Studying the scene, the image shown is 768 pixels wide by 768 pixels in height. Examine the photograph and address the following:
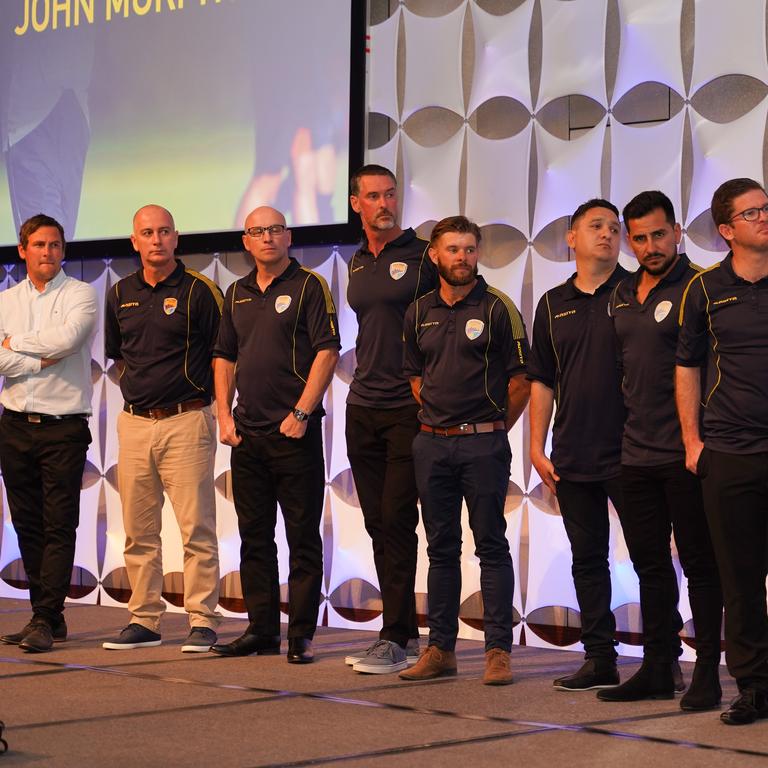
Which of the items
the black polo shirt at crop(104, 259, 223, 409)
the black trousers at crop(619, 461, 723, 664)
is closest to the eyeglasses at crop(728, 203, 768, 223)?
the black trousers at crop(619, 461, 723, 664)

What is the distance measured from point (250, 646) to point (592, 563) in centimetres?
139

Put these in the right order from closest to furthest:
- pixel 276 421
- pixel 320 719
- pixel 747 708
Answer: pixel 747 708 < pixel 320 719 < pixel 276 421

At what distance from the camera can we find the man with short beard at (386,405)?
465 centimetres

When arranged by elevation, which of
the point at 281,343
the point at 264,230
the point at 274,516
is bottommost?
the point at 274,516

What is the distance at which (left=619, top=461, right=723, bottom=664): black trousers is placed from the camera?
12.6 ft

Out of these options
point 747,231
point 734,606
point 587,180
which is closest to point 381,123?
point 587,180

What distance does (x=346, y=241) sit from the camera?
5.76 metres

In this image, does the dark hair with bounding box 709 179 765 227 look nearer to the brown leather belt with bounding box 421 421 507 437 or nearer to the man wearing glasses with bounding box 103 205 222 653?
the brown leather belt with bounding box 421 421 507 437

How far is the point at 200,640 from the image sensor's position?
498 cm

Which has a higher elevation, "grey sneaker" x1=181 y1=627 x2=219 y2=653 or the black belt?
the black belt

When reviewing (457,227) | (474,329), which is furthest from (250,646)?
(457,227)

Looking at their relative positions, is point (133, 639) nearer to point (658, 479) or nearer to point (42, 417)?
point (42, 417)

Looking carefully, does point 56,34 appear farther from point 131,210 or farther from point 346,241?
point 346,241

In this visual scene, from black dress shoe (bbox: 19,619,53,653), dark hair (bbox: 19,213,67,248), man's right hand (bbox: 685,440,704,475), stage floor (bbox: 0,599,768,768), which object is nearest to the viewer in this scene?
stage floor (bbox: 0,599,768,768)
